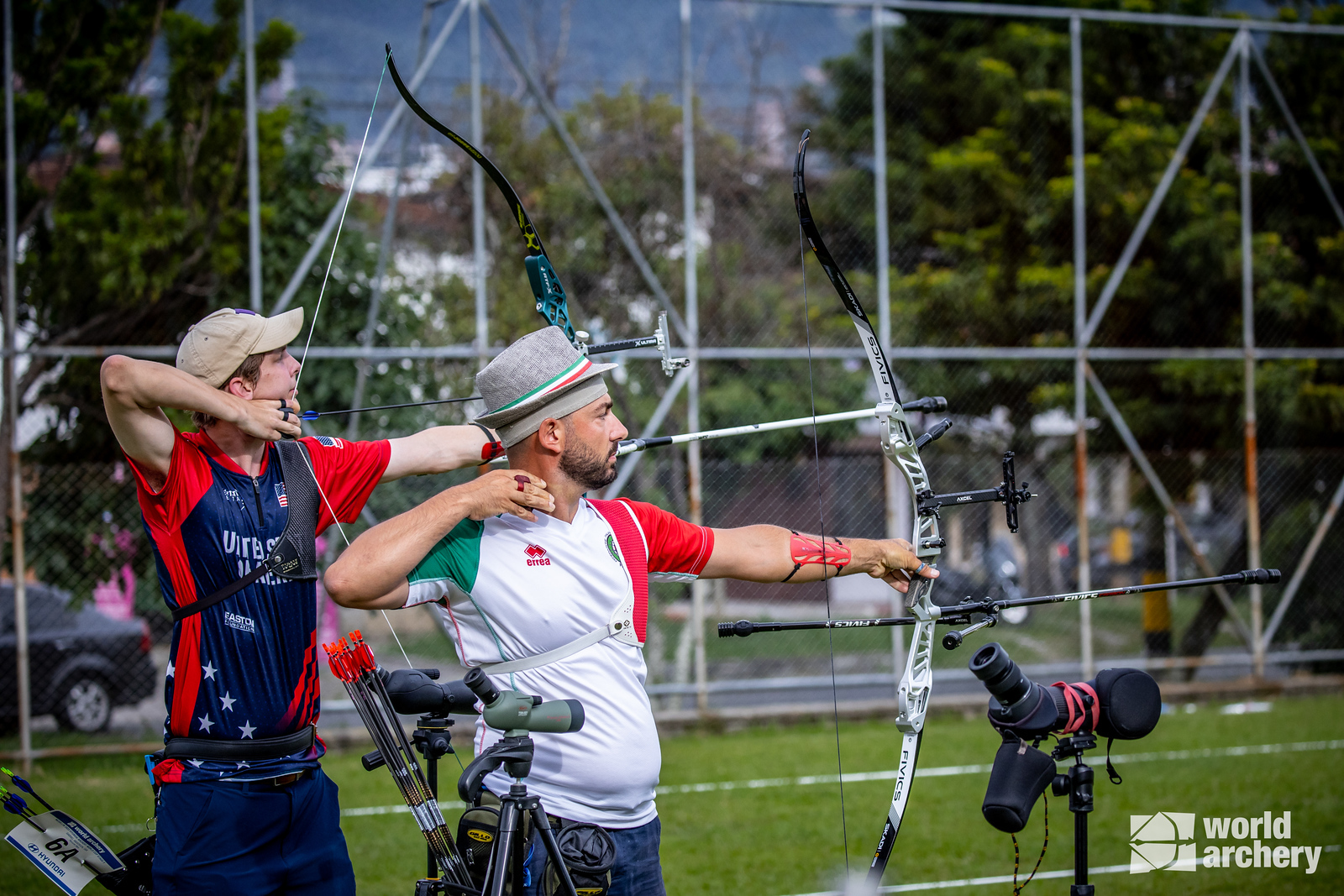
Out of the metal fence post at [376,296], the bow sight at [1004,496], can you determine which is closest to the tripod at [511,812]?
the bow sight at [1004,496]

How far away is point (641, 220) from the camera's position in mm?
10148

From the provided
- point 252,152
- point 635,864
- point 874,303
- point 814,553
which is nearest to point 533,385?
point 814,553

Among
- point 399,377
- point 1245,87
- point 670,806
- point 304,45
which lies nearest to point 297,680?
point 670,806

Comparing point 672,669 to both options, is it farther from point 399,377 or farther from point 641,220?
point 641,220

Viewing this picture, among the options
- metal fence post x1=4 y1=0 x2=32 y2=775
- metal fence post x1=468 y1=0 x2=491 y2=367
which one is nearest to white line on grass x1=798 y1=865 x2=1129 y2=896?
metal fence post x1=468 y1=0 x2=491 y2=367

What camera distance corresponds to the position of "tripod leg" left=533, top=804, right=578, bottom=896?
2.05 metres

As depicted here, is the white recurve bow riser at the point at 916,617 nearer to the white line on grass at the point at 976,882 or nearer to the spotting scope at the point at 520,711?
the spotting scope at the point at 520,711

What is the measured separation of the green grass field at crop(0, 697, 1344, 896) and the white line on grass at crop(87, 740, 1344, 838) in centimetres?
7

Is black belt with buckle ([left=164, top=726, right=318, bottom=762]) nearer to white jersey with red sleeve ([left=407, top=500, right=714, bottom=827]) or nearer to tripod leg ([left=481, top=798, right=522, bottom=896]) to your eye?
white jersey with red sleeve ([left=407, top=500, right=714, bottom=827])

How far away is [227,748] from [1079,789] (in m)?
1.95

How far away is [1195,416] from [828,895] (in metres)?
7.72

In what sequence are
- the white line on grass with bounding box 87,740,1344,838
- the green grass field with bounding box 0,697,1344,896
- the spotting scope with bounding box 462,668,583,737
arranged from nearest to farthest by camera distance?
the spotting scope with bounding box 462,668,583,737 → the green grass field with bounding box 0,697,1344,896 → the white line on grass with bounding box 87,740,1344,838

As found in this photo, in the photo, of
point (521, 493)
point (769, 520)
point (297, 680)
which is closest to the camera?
point (521, 493)

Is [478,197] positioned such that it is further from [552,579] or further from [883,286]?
[552,579]
